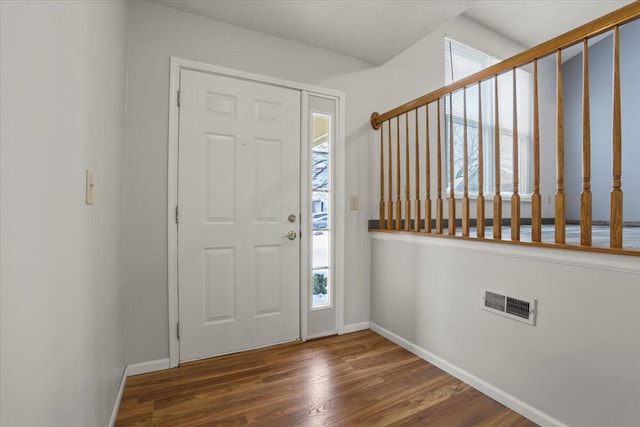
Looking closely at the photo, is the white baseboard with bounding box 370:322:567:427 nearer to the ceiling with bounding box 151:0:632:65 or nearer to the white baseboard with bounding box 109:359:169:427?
the white baseboard with bounding box 109:359:169:427

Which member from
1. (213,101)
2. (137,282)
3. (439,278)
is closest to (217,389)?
(137,282)

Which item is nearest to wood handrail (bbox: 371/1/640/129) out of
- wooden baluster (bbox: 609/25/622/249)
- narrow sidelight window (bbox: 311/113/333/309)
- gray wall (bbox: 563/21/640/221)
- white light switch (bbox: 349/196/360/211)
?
wooden baluster (bbox: 609/25/622/249)

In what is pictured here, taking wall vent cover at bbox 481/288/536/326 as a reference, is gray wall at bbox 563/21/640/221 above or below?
above

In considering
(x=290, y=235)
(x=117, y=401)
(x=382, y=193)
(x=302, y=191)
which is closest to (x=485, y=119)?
(x=382, y=193)

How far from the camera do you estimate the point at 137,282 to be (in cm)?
198

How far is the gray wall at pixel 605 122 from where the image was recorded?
380cm

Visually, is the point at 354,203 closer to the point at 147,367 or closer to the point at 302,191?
the point at 302,191

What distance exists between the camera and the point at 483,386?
1.77m

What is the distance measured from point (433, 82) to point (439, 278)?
87.7 inches

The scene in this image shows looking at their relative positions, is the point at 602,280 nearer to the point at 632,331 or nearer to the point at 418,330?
the point at 632,331

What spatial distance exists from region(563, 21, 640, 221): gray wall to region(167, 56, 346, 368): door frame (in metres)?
3.82

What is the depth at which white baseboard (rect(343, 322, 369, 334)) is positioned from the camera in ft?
8.79

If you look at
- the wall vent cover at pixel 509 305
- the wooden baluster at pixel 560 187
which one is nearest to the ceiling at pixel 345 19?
the wooden baluster at pixel 560 187

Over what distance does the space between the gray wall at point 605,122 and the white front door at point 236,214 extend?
4.26 m
